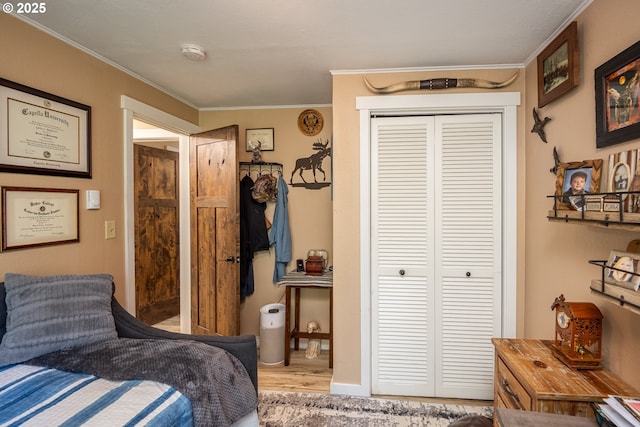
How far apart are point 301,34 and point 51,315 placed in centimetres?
197

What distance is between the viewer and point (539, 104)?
6.98 feet

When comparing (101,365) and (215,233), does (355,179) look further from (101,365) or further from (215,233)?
(101,365)

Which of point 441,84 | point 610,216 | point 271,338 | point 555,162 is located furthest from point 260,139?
point 610,216

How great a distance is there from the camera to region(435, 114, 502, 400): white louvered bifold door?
2.42 m

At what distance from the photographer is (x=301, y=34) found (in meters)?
1.93

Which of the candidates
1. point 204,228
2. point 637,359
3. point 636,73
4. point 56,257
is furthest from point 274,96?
point 637,359

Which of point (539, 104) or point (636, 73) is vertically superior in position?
point (539, 104)

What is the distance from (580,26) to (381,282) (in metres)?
1.90

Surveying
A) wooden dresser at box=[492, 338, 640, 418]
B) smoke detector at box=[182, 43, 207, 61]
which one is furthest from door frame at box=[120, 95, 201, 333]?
wooden dresser at box=[492, 338, 640, 418]

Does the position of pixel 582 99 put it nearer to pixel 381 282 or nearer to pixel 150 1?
pixel 381 282

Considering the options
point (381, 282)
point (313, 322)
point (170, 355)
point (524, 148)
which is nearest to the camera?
point (170, 355)

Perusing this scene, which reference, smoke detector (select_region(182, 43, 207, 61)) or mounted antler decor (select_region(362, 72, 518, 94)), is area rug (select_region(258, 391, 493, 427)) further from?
smoke detector (select_region(182, 43, 207, 61))

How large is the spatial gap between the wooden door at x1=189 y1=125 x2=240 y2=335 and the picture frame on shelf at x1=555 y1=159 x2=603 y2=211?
2397mm

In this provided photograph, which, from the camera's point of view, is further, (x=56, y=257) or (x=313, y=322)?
(x=313, y=322)
